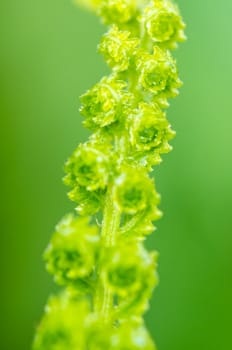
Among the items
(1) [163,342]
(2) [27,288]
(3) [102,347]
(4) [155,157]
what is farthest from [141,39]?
(2) [27,288]

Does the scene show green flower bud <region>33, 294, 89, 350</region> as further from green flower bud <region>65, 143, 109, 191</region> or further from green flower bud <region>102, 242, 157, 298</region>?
green flower bud <region>65, 143, 109, 191</region>

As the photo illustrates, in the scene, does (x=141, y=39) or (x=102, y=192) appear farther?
(x=141, y=39)

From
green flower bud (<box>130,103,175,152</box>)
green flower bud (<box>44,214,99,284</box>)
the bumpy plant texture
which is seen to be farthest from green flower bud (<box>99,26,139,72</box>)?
green flower bud (<box>44,214,99,284</box>)

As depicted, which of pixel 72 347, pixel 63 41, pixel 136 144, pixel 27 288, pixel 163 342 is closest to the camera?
pixel 72 347

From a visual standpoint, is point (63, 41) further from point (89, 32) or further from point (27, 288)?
point (27, 288)

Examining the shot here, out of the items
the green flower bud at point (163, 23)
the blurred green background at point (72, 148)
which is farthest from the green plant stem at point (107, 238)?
the blurred green background at point (72, 148)

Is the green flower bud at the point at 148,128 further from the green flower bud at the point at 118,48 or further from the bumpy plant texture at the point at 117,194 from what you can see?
the green flower bud at the point at 118,48

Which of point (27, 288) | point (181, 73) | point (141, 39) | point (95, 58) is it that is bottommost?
point (141, 39)
